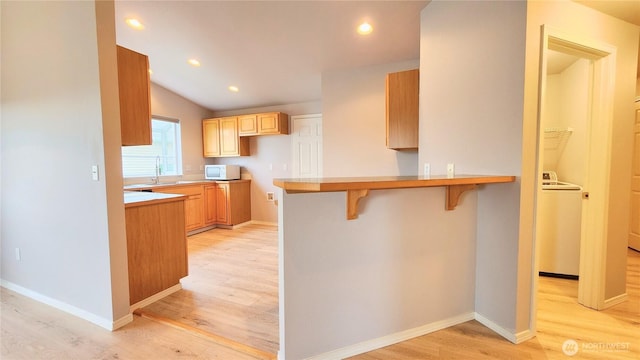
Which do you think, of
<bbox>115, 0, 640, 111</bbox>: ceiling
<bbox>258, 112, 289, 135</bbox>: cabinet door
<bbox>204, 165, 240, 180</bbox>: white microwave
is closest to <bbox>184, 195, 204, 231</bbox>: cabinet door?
<bbox>204, 165, 240, 180</bbox>: white microwave

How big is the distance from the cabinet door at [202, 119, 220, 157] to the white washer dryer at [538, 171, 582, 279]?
5.17 metres

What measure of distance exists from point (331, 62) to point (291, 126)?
69.4 inches

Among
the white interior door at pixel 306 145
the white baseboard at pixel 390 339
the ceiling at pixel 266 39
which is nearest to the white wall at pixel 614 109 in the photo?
the white baseboard at pixel 390 339

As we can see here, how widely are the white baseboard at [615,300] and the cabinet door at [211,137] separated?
224 inches

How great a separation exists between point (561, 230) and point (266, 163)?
14.7 feet

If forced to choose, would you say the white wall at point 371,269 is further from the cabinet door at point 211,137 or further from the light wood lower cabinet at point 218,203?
the cabinet door at point 211,137

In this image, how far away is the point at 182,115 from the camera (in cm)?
529

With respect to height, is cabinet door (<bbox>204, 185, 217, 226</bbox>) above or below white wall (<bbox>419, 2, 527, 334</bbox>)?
below

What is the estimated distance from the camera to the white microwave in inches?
211

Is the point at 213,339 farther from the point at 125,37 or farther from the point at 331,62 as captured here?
the point at 125,37

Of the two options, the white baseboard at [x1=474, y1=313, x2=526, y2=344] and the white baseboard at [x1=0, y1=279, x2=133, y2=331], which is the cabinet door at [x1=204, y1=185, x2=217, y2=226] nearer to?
the white baseboard at [x1=0, y1=279, x2=133, y2=331]

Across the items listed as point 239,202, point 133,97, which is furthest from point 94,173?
point 239,202

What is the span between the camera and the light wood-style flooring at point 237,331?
175 cm

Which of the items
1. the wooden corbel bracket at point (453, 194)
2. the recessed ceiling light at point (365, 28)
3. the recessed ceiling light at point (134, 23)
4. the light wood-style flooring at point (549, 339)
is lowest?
the light wood-style flooring at point (549, 339)
